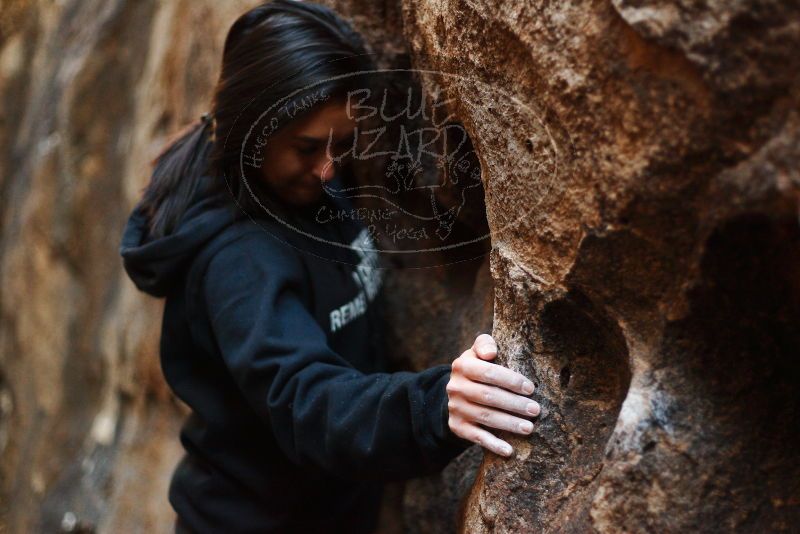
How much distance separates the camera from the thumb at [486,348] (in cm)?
88

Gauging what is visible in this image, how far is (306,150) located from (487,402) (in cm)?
44

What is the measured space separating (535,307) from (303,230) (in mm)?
417

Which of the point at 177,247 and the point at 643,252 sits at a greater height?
the point at 643,252

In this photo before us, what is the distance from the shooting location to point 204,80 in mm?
1820

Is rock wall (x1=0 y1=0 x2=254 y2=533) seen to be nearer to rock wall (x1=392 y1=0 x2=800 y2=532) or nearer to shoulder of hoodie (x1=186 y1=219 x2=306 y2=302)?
shoulder of hoodie (x1=186 y1=219 x2=306 y2=302)

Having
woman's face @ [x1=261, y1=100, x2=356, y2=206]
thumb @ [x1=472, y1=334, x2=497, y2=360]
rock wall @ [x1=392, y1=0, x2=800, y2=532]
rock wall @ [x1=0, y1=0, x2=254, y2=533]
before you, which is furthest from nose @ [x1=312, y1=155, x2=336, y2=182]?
rock wall @ [x1=0, y1=0, x2=254, y2=533]

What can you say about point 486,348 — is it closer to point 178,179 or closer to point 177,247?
point 177,247

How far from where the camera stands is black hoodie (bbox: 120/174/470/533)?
924mm

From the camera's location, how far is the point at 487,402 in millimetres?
855

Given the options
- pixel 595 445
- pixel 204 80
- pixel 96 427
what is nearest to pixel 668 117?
pixel 595 445

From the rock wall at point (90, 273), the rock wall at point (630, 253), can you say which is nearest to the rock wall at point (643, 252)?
the rock wall at point (630, 253)

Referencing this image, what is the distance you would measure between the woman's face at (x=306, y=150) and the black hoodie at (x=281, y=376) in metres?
0.04

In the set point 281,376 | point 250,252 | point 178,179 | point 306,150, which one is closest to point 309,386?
point 281,376

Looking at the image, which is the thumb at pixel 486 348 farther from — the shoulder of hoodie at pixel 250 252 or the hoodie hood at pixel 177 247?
the hoodie hood at pixel 177 247
